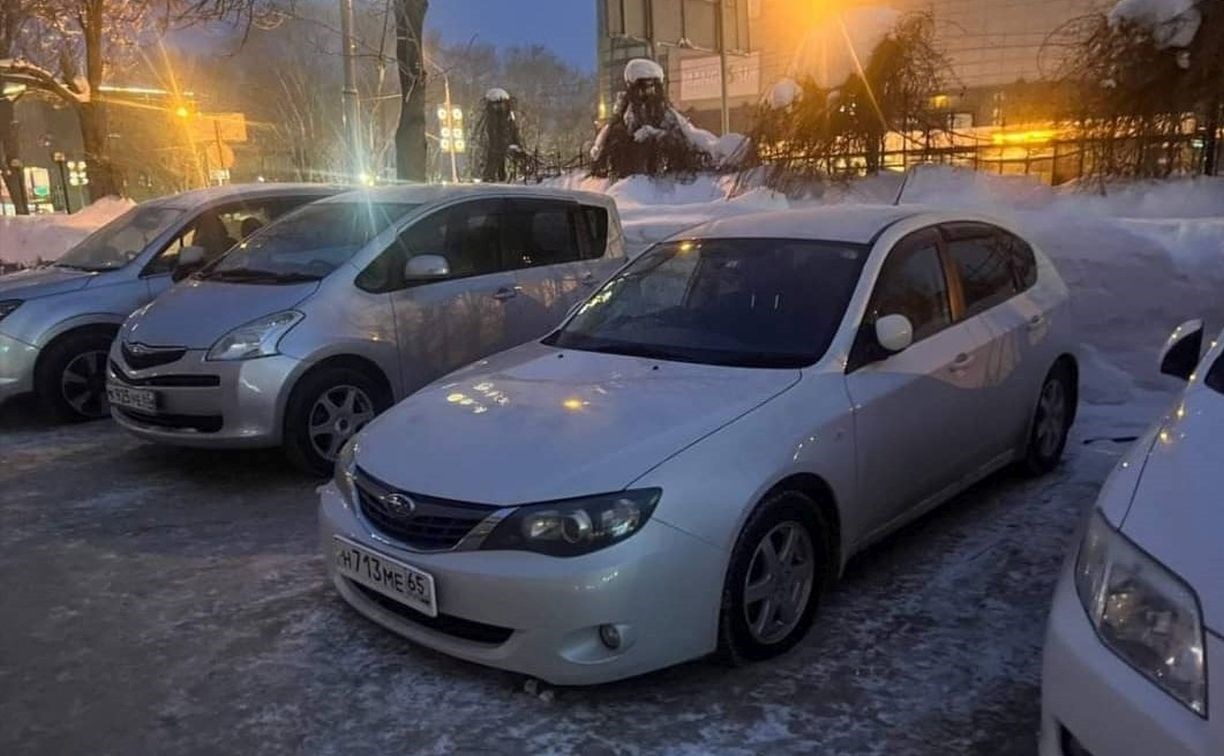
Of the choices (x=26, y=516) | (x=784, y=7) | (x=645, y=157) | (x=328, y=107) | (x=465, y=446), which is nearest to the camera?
→ (x=465, y=446)

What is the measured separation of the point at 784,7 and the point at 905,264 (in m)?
53.8

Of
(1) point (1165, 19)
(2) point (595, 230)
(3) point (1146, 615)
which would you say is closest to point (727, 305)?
(3) point (1146, 615)

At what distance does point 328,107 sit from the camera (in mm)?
43469

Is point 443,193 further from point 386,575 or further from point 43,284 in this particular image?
point 386,575

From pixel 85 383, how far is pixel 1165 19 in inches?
346

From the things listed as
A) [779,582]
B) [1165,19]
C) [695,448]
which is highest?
[1165,19]

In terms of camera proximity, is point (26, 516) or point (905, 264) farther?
point (26, 516)

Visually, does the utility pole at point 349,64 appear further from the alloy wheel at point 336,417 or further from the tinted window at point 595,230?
the alloy wheel at point 336,417

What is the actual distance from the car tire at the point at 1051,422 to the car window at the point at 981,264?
60 cm

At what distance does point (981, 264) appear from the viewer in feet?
16.0

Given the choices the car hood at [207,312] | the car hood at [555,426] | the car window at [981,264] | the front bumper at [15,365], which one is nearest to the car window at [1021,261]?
the car window at [981,264]

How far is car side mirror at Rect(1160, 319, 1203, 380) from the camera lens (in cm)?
362

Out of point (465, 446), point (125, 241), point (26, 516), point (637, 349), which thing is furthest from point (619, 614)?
point (125, 241)

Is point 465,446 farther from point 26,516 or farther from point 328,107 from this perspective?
point 328,107
